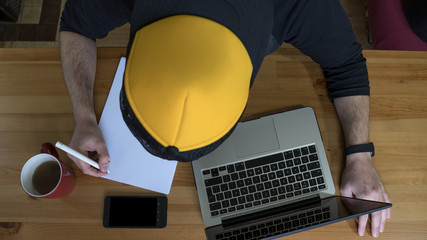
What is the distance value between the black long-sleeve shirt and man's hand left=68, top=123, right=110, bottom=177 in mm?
291

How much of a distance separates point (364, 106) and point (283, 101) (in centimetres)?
22

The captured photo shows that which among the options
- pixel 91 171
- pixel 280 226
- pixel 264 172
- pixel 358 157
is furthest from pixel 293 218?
pixel 91 171

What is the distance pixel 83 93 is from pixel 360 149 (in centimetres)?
75

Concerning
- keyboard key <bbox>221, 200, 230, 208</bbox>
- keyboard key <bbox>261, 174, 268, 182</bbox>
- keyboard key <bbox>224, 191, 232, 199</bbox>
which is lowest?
keyboard key <bbox>221, 200, 230, 208</bbox>

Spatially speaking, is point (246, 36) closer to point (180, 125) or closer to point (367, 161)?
point (180, 125)

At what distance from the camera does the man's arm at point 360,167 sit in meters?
0.75

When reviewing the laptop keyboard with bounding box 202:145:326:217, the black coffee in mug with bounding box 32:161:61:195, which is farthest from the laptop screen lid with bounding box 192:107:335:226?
the black coffee in mug with bounding box 32:161:61:195

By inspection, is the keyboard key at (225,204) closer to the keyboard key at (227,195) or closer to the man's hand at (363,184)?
the keyboard key at (227,195)

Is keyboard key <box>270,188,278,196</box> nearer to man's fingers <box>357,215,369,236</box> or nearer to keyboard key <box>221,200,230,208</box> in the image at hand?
keyboard key <box>221,200,230,208</box>

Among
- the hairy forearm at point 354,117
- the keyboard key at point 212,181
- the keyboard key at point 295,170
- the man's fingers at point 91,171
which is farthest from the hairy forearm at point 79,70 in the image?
the hairy forearm at point 354,117

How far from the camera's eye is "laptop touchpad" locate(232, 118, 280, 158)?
0.78 meters

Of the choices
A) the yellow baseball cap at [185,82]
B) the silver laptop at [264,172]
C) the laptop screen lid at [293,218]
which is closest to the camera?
the yellow baseball cap at [185,82]

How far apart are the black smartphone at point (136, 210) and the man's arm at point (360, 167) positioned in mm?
493

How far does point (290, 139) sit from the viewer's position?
78 centimetres
